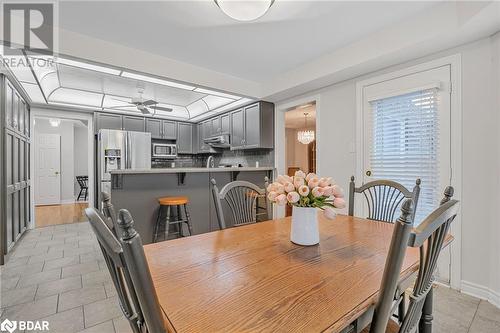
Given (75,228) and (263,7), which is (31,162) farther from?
(263,7)

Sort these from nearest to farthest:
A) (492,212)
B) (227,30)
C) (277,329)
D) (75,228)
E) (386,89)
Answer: (277,329)
(492,212)
(227,30)
(386,89)
(75,228)

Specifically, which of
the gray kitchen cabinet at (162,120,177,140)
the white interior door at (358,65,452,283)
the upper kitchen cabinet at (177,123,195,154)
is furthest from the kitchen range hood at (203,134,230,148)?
the white interior door at (358,65,452,283)

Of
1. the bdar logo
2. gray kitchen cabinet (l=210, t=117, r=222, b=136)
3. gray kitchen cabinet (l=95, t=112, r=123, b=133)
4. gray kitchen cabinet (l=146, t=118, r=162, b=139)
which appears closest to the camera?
the bdar logo

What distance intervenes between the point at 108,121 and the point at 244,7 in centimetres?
432

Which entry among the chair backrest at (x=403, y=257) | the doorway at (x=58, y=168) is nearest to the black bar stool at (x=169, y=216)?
the chair backrest at (x=403, y=257)

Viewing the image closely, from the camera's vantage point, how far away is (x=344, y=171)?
3.09 metres

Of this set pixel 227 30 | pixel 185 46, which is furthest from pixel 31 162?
pixel 227 30

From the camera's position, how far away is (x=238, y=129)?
179 inches

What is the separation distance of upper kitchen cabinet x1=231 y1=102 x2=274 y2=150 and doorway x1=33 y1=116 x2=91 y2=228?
14.8ft

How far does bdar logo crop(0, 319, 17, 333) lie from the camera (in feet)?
5.27

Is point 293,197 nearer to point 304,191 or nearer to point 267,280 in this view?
point 304,191

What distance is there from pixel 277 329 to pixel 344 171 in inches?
110

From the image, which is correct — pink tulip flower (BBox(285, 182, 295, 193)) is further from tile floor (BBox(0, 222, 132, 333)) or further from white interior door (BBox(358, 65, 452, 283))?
white interior door (BBox(358, 65, 452, 283))

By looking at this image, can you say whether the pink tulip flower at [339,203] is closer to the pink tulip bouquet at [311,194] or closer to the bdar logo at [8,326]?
the pink tulip bouquet at [311,194]
